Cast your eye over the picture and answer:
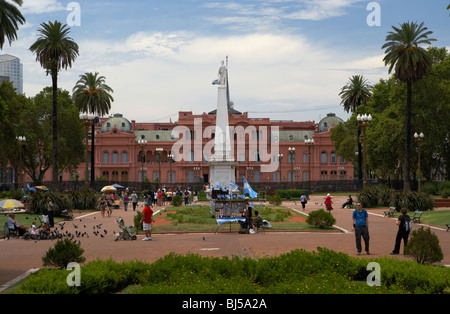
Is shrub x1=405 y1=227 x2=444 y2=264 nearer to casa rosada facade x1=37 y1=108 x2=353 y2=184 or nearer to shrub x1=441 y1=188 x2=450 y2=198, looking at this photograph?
shrub x1=441 y1=188 x2=450 y2=198

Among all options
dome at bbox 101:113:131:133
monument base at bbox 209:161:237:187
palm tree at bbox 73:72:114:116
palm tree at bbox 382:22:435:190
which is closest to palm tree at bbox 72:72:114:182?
palm tree at bbox 73:72:114:116

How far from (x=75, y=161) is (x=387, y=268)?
58.4 metres

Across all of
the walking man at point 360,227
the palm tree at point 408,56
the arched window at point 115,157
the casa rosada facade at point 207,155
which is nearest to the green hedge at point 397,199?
the palm tree at point 408,56

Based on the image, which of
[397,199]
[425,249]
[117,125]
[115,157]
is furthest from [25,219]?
[117,125]

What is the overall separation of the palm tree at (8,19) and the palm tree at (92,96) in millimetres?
26749

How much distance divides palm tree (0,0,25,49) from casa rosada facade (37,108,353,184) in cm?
6259

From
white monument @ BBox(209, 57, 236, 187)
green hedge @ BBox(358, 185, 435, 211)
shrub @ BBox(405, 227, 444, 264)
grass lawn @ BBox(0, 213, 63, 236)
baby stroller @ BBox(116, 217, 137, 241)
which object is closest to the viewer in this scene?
shrub @ BBox(405, 227, 444, 264)

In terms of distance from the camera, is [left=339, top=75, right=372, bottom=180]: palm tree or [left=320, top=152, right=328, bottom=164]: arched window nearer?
[left=339, top=75, right=372, bottom=180]: palm tree

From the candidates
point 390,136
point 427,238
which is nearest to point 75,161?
point 390,136

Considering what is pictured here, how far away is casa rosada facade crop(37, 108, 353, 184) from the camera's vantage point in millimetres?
92562

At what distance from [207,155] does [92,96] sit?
131 feet

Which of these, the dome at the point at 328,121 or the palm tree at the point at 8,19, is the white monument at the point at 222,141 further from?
the dome at the point at 328,121

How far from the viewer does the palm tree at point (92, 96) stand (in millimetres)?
55844
